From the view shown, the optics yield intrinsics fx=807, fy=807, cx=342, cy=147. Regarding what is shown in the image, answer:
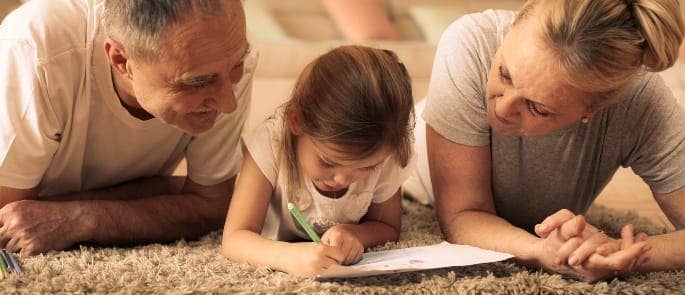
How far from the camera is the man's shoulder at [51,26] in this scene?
1320mm

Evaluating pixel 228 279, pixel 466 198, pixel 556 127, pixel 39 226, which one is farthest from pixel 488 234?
pixel 39 226

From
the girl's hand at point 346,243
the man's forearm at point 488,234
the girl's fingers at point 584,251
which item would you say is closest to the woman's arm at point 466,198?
the man's forearm at point 488,234

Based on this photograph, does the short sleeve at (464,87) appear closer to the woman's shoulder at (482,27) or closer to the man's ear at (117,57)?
the woman's shoulder at (482,27)

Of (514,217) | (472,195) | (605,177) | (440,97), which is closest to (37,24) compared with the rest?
(440,97)

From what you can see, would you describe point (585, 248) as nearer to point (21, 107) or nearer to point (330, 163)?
point (330, 163)

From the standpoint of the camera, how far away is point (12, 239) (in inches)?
53.0

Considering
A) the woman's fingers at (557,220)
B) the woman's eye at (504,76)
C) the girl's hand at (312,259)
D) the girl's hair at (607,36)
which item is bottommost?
the girl's hand at (312,259)

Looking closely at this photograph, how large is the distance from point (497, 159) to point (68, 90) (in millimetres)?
770

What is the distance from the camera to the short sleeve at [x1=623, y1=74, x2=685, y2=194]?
140 cm

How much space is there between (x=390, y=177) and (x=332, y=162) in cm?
22

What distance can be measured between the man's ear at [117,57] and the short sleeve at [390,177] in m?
0.47

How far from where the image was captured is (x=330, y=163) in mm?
1262

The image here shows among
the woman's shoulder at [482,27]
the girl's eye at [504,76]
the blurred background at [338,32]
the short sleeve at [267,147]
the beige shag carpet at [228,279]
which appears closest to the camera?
the beige shag carpet at [228,279]

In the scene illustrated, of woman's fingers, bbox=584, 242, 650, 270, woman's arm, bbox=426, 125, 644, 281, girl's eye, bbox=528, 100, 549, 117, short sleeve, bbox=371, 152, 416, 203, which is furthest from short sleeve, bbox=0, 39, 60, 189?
woman's fingers, bbox=584, 242, 650, 270
